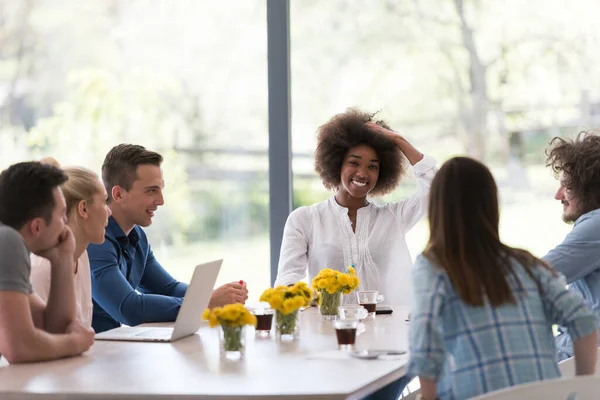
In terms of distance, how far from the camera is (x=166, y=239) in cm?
488

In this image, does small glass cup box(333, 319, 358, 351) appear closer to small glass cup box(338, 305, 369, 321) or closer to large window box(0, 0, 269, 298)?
small glass cup box(338, 305, 369, 321)

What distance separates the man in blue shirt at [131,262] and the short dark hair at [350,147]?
94 centimetres

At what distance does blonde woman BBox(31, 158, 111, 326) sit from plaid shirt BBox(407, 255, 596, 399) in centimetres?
124

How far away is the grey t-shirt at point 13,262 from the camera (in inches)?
91.0

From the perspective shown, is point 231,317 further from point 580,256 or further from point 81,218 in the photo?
point 580,256

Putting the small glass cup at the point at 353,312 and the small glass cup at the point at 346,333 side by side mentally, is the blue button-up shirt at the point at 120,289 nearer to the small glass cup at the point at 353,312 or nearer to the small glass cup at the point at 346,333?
the small glass cup at the point at 353,312

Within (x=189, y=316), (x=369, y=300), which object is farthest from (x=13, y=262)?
(x=369, y=300)

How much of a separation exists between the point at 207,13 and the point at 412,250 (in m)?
1.67

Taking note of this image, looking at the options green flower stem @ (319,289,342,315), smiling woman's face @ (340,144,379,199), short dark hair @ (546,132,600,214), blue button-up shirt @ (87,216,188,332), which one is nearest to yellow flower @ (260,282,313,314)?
green flower stem @ (319,289,342,315)

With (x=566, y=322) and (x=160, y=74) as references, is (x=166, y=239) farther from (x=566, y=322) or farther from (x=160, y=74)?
(x=566, y=322)

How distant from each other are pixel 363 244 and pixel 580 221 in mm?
1046

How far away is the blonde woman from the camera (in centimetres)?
284

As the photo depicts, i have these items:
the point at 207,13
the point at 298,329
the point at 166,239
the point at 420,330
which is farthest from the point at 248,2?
the point at 420,330

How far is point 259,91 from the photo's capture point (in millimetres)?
4684
